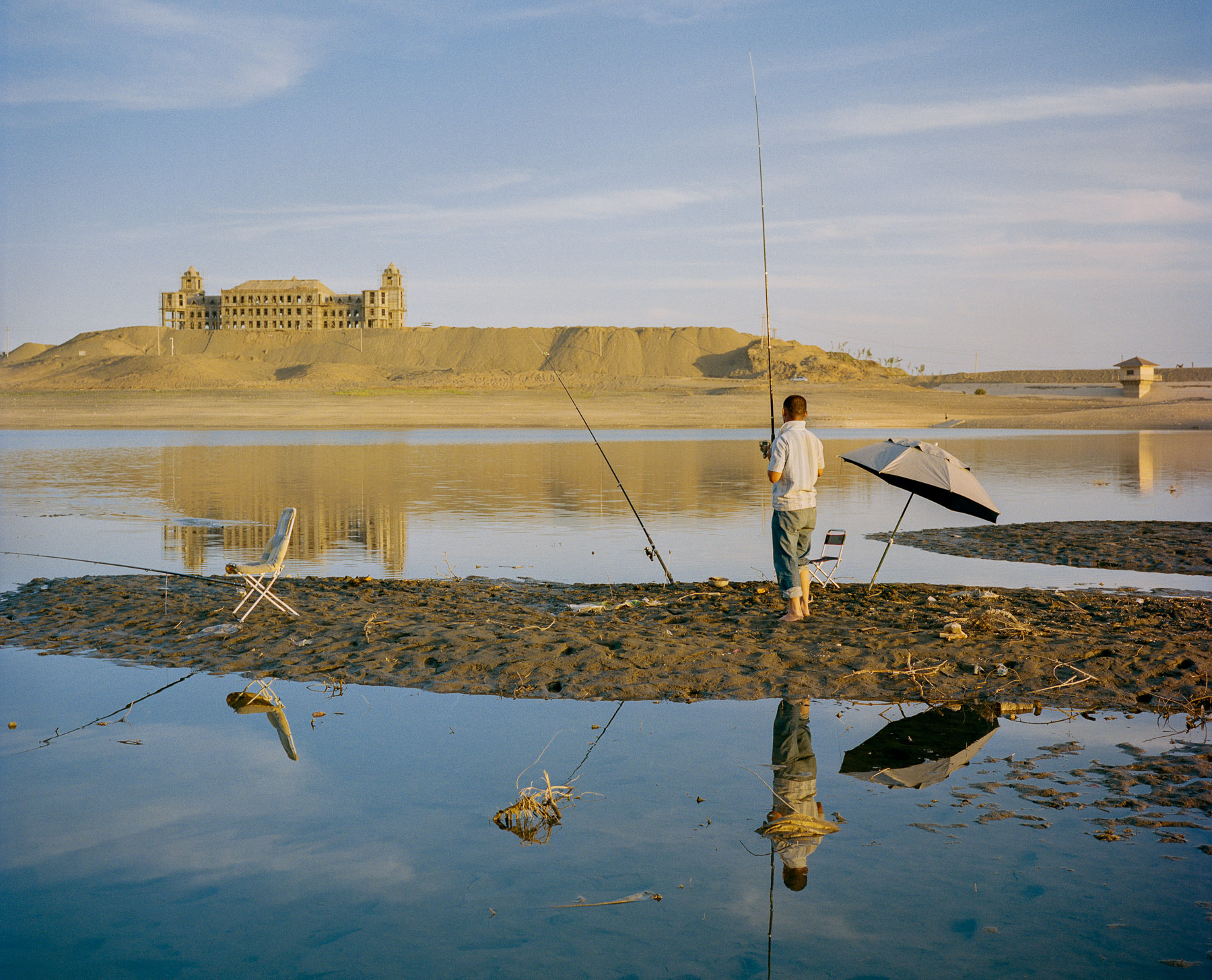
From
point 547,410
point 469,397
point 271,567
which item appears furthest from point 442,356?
point 271,567

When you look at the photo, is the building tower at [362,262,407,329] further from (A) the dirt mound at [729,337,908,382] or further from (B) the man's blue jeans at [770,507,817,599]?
(B) the man's blue jeans at [770,507,817,599]

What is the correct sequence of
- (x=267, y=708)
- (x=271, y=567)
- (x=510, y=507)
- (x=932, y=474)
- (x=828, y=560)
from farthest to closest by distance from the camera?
(x=510, y=507) → (x=828, y=560) → (x=932, y=474) → (x=271, y=567) → (x=267, y=708)

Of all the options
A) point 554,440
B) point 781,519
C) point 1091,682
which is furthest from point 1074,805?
point 554,440

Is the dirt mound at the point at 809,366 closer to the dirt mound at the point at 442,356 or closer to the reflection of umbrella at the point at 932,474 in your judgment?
the dirt mound at the point at 442,356

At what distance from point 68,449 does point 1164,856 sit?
42.3 metres

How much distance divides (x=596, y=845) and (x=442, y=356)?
157 metres

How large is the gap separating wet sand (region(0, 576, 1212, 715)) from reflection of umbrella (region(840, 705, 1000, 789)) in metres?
0.41

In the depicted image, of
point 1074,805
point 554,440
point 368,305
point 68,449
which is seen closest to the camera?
point 1074,805

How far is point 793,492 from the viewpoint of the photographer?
866 cm

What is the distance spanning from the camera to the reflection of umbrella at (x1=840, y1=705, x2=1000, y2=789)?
563cm

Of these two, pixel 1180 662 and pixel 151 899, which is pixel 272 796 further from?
pixel 1180 662

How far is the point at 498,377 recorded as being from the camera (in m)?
99.7

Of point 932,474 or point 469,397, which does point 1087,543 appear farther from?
point 469,397

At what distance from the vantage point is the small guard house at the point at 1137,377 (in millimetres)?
87812
